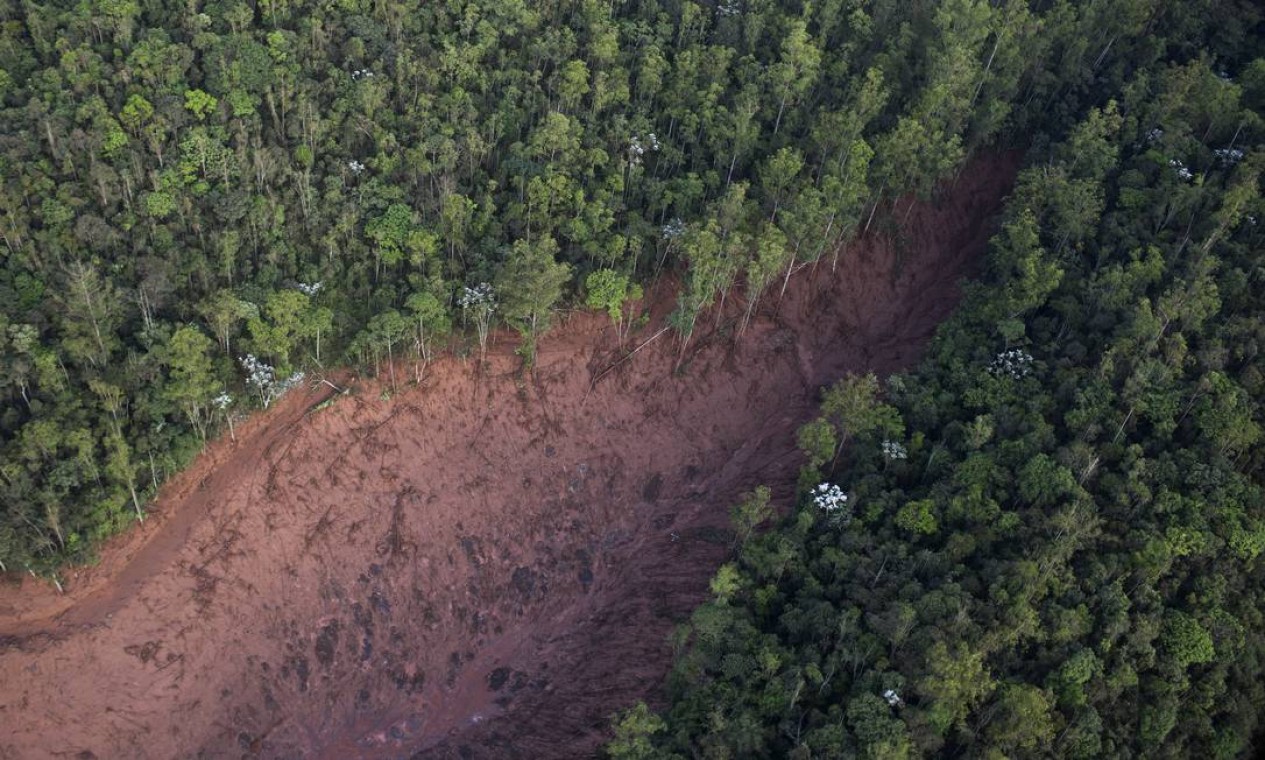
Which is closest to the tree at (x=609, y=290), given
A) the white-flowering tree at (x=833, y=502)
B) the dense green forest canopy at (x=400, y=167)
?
the dense green forest canopy at (x=400, y=167)

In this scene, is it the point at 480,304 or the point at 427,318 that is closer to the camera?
the point at 427,318

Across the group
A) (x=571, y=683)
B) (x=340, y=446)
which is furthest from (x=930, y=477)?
(x=340, y=446)

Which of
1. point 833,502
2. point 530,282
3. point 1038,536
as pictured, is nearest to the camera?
point 1038,536

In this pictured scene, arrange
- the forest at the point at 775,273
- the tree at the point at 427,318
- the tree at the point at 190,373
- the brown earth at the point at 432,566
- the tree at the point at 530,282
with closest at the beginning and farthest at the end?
the forest at the point at 775,273 < the brown earth at the point at 432,566 < the tree at the point at 190,373 < the tree at the point at 427,318 < the tree at the point at 530,282

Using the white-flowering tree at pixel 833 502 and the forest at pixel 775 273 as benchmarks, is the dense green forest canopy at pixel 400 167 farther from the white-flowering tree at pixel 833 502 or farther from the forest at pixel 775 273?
the white-flowering tree at pixel 833 502

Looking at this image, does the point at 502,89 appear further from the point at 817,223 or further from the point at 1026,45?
the point at 1026,45

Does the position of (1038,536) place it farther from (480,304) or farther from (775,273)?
(480,304)

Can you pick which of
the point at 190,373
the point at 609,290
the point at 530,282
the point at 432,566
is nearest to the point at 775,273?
the point at 609,290
